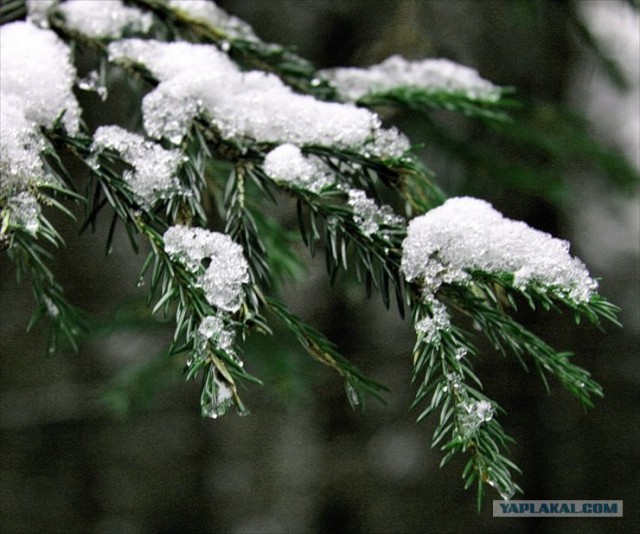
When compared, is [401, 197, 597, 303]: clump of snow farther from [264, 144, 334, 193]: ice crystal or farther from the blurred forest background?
the blurred forest background

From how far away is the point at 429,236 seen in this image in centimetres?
61

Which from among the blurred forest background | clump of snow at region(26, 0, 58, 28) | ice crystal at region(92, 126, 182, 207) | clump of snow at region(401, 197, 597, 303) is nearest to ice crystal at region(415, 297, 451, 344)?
clump of snow at region(401, 197, 597, 303)

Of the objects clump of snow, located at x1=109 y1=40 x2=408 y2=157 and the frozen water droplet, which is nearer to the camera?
the frozen water droplet

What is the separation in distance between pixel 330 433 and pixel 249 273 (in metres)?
3.90

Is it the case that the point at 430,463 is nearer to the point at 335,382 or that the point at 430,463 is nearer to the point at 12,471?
the point at 335,382

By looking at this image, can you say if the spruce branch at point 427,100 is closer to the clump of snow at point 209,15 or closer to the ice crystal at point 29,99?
the clump of snow at point 209,15

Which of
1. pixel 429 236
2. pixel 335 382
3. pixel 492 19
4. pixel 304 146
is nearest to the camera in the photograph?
pixel 429 236

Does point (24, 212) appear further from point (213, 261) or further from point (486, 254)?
point (486, 254)

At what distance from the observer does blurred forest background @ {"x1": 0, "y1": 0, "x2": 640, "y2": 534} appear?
3.50m

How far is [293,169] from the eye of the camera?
2.27ft

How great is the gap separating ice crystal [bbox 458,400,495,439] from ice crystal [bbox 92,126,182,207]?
0.38 m

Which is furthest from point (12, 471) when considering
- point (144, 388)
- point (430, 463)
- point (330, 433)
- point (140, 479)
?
point (144, 388)

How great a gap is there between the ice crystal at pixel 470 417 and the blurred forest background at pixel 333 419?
7.45ft

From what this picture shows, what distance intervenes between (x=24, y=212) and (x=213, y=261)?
19 cm
